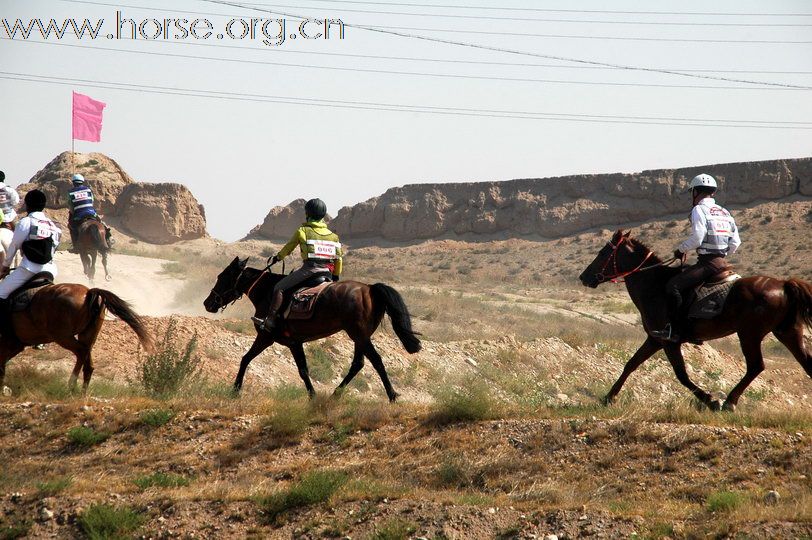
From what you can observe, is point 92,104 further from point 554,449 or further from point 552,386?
point 554,449

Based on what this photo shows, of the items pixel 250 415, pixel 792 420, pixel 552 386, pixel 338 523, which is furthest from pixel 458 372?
pixel 338 523

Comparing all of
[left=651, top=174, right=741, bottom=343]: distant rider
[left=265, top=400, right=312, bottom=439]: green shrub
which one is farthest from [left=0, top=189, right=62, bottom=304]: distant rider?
Answer: [left=651, top=174, right=741, bottom=343]: distant rider

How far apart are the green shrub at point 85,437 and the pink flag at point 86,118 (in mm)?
26138

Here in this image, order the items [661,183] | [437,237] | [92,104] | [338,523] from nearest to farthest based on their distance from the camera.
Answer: [338,523], [92,104], [661,183], [437,237]

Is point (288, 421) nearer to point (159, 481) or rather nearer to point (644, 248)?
point (159, 481)

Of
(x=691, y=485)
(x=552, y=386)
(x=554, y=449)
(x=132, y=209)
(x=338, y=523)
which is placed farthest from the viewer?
(x=132, y=209)

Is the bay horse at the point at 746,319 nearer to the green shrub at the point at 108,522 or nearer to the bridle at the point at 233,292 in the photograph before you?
the bridle at the point at 233,292

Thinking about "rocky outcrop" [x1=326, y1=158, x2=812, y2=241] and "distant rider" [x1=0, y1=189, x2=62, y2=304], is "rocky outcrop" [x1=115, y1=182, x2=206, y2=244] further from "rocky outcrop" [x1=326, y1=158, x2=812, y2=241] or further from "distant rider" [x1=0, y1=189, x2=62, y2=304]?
"distant rider" [x1=0, y1=189, x2=62, y2=304]

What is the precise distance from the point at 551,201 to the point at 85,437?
54747 mm

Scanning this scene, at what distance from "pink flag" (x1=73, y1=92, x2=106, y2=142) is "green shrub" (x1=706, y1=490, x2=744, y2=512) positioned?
31638 millimetres

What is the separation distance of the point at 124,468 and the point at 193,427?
110 centimetres

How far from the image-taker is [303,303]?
12664 mm

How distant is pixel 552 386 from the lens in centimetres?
2025

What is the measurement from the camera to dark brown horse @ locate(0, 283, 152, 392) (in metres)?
12.4
